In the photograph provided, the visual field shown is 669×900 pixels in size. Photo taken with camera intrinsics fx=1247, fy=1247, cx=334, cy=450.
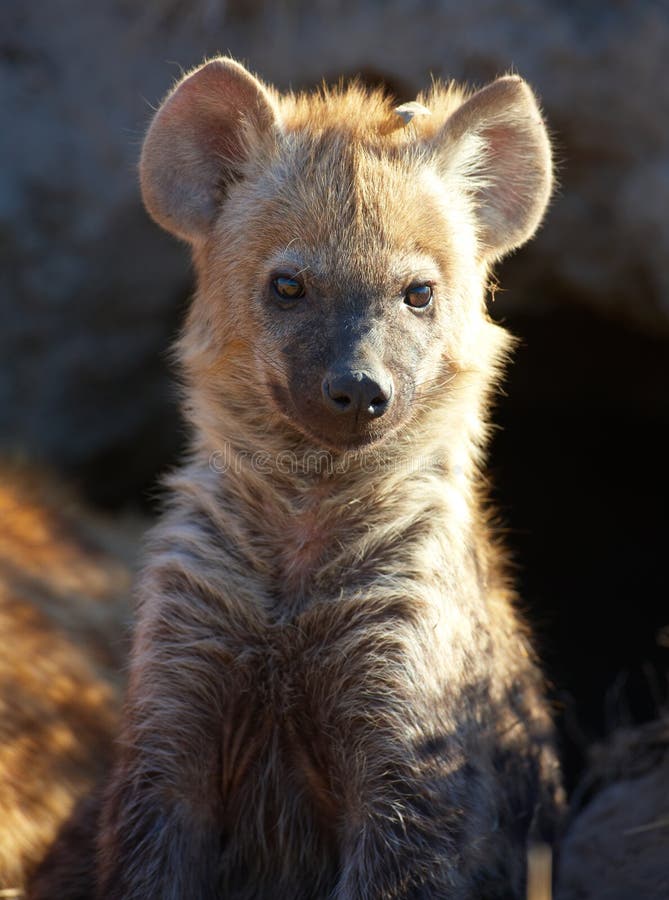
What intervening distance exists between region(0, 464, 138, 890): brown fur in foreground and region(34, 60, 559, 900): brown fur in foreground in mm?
592

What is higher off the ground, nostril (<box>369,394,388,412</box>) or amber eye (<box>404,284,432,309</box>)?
amber eye (<box>404,284,432,309</box>)

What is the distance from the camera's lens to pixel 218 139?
2525 mm

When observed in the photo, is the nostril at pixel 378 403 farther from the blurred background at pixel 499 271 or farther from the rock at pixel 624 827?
the blurred background at pixel 499 271

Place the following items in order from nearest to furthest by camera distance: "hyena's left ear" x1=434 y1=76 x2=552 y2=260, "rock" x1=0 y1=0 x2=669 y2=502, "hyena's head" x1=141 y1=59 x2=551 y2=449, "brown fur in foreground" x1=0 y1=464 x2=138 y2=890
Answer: "hyena's head" x1=141 y1=59 x2=551 y2=449
"hyena's left ear" x1=434 y1=76 x2=552 y2=260
"brown fur in foreground" x1=0 y1=464 x2=138 y2=890
"rock" x1=0 y1=0 x2=669 y2=502

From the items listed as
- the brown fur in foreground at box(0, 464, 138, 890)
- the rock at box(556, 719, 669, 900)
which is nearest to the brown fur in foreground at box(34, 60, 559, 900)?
the rock at box(556, 719, 669, 900)

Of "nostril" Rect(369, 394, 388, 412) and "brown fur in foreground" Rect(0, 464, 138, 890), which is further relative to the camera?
"brown fur in foreground" Rect(0, 464, 138, 890)

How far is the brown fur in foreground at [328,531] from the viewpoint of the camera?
223cm

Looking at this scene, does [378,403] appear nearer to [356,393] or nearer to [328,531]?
[356,393]

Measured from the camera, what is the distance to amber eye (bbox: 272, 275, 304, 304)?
2277 millimetres

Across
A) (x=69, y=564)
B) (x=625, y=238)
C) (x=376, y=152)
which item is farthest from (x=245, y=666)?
(x=625, y=238)

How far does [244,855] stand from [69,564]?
64.0 inches

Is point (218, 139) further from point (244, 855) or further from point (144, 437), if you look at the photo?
point (144, 437)

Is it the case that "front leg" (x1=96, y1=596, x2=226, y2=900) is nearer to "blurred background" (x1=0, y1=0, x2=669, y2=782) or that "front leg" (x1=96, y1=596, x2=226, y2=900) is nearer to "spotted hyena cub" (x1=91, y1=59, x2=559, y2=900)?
"spotted hyena cub" (x1=91, y1=59, x2=559, y2=900)

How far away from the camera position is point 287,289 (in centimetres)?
229
